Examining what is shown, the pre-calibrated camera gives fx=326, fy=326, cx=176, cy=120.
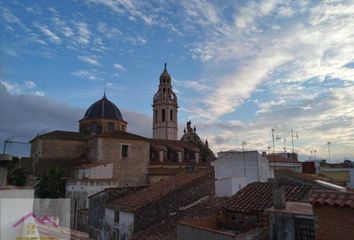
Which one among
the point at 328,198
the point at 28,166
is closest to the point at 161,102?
the point at 28,166

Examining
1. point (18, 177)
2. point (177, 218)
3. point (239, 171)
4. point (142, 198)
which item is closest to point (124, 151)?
point (18, 177)

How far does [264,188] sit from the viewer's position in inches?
522

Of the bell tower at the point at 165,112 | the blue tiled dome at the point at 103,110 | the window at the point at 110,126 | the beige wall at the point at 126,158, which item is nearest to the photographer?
the beige wall at the point at 126,158

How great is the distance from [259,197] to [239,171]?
20.0 ft

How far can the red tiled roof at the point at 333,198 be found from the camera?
701cm

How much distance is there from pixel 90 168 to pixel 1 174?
790 inches

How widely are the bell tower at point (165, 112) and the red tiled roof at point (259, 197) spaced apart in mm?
47634

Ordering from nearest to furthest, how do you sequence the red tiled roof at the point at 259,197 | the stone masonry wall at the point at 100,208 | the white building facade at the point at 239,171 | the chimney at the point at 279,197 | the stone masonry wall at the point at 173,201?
1. the chimney at the point at 279,197
2. the red tiled roof at the point at 259,197
3. the stone masonry wall at the point at 173,201
4. the white building facade at the point at 239,171
5. the stone masonry wall at the point at 100,208

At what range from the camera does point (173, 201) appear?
1658 centimetres

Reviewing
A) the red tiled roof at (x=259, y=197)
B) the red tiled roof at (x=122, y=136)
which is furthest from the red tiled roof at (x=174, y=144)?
the red tiled roof at (x=259, y=197)

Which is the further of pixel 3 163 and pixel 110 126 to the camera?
pixel 110 126

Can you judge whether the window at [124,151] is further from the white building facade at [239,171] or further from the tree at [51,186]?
the white building facade at [239,171]

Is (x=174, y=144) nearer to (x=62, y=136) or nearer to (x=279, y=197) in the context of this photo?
(x=62, y=136)

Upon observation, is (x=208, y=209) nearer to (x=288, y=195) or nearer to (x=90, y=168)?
(x=288, y=195)
